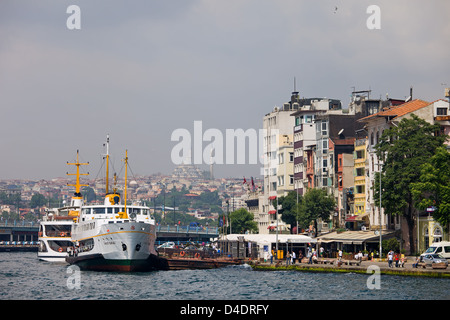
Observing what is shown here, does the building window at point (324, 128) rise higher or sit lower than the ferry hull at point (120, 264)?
higher

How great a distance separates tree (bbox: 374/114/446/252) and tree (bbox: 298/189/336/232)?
28.3 metres

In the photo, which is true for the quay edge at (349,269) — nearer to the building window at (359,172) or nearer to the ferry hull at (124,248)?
the ferry hull at (124,248)

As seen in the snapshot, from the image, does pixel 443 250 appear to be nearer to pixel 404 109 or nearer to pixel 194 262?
pixel 404 109

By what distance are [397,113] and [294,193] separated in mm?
41610

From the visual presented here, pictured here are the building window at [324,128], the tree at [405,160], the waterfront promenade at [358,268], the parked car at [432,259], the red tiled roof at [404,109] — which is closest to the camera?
the waterfront promenade at [358,268]

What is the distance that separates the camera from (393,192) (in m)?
94.4

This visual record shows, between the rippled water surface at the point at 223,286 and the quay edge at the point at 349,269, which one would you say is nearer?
the rippled water surface at the point at 223,286

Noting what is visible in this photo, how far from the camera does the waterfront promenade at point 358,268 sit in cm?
7481

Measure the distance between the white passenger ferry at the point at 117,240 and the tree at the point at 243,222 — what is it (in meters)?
79.6

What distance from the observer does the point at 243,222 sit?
180 metres

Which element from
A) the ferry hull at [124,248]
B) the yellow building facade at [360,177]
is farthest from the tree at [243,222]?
the ferry hull at [124,248]

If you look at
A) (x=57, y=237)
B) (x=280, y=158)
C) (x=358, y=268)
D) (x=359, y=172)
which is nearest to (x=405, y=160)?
(x=358, y=268)

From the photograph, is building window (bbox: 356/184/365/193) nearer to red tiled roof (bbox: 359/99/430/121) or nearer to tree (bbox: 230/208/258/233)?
red tiled roof (bbox: 359/99/430/121)

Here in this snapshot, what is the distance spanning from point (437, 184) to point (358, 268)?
38.9ft
